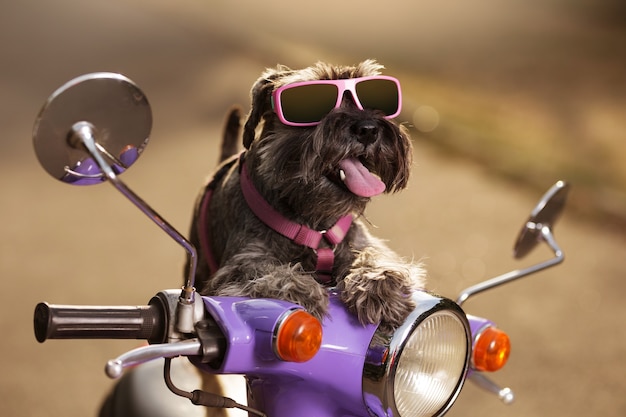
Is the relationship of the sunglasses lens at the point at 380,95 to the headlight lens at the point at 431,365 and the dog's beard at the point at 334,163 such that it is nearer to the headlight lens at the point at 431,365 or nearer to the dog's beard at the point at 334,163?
the dog's beard at the point at 334,163

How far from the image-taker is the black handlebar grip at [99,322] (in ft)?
4.75

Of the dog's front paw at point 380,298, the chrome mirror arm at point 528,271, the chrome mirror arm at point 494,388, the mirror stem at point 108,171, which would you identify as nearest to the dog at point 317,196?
the dog's front paw at point 380,298

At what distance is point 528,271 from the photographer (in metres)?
2.20

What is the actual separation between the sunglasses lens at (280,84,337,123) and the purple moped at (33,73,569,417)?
40cm

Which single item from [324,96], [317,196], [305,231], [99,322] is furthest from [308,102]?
[99,322]

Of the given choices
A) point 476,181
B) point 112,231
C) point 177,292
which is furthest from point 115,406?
point 476,181

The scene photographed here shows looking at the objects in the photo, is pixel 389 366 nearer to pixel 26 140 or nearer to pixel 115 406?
pixel 115 406

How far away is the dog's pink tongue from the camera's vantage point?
1994mm

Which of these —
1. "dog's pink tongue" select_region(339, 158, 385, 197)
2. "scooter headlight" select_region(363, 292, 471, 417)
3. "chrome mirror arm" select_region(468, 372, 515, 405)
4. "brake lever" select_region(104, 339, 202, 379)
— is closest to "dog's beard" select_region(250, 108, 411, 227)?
"dog's pink tongue" select_region(339, 158, 385, 197)

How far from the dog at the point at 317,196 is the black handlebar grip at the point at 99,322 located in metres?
0.35

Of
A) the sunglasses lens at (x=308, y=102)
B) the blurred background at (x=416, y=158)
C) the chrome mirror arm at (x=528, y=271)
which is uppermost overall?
the sunglasses lens at (x=308, y=102)

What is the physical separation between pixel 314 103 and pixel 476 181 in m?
5.55

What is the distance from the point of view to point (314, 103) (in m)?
1.95

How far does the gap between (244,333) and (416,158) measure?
17.6 feet
